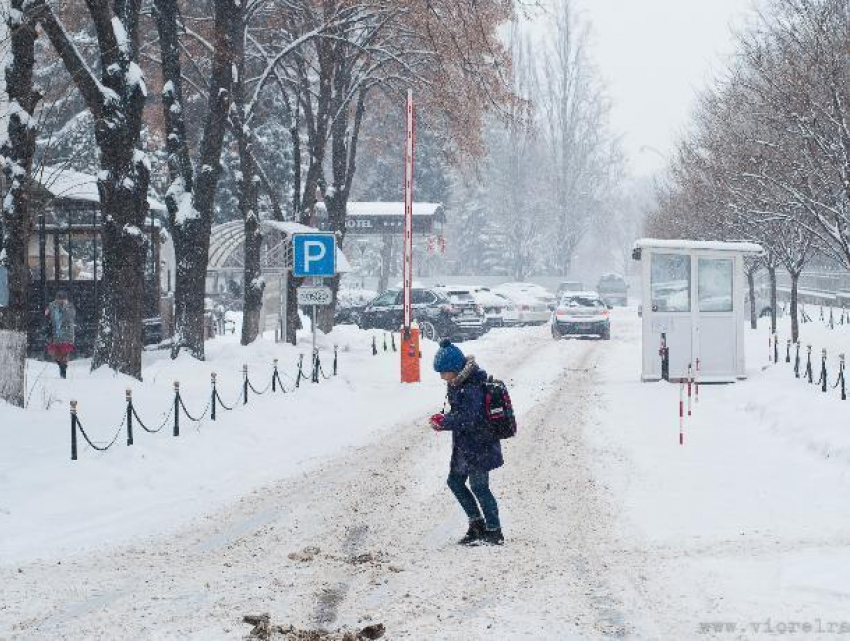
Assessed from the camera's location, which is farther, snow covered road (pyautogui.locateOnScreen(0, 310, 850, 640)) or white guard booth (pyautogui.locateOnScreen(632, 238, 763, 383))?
white guard booth (pyautogui.locateOnScreen(632, 238, 763, 383))

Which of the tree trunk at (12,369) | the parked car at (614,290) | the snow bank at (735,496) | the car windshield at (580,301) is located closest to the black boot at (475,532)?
the snow bank at (735,496)

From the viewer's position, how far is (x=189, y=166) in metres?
22.9

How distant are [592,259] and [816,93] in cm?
11175

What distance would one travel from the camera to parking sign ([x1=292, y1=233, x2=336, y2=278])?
20344 mm

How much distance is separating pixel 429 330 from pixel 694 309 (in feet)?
46.5

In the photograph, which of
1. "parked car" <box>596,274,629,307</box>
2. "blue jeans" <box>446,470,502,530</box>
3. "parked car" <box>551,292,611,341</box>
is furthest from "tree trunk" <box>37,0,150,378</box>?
"parked car" <box>596,274,629,307</box>

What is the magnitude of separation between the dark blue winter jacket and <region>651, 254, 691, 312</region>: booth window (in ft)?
45.8

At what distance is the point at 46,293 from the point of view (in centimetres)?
2744

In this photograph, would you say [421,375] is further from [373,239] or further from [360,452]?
[373,239]

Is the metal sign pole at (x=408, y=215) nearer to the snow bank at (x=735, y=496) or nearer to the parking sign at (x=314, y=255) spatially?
the parking sign at (x=314, y=255)

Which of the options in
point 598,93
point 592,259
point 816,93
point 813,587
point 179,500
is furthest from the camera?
point 592,259

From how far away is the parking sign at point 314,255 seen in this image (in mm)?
20344

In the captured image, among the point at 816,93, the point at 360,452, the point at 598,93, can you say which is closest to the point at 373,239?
the point at 598,93

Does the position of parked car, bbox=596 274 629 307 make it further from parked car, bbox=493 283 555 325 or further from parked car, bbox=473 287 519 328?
parked car, bbox=473 287 519 328
